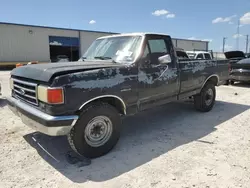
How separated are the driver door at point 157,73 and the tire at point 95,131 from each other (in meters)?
0.73

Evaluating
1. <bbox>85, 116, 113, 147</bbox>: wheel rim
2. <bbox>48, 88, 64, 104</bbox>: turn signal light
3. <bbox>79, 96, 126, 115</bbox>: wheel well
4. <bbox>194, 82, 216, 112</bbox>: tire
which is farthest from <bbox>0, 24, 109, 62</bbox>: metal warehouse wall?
<bbox>48, 88, 64, 104</bbox>: turn signal light

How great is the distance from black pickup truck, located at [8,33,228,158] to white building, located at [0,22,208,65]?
69.4 ft

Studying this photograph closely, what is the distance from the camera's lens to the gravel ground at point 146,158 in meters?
3.04

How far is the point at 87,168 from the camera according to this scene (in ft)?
11.0

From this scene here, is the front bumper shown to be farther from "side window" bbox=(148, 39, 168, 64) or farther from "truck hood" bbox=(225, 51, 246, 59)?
"truck hood" bbox=(225, 51, 246, 59)

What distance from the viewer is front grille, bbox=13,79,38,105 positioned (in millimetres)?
3448

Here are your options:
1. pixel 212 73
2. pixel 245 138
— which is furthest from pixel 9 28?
pixel 245 138

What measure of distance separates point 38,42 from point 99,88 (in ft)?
90.5

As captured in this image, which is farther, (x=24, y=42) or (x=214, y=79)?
(x=24, y=42)

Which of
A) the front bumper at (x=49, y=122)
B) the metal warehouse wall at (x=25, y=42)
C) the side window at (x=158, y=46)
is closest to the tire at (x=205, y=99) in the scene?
the side window at (x=158, y=46)

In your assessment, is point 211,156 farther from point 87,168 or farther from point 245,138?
point 87,168

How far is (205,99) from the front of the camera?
631 cm

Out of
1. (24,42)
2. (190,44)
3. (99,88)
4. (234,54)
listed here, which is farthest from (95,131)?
(190,44)

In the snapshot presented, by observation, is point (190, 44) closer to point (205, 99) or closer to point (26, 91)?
point (205, 99)
